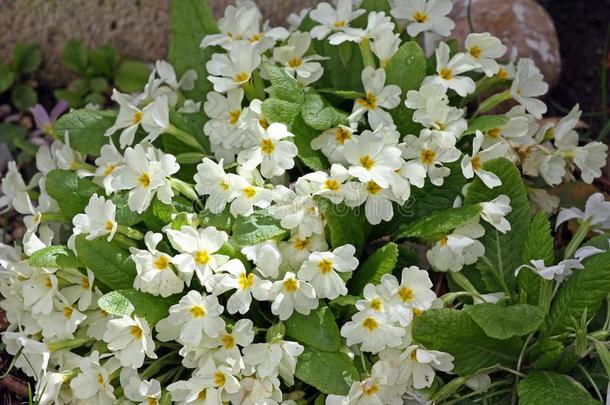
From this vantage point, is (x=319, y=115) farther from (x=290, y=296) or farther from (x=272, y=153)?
(x=290, y=296)

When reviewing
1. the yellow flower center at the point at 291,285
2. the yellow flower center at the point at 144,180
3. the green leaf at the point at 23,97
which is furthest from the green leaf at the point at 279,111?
the green leaf at the point at 23,97

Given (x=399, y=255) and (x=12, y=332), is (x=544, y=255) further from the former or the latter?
(x=12, y=332)

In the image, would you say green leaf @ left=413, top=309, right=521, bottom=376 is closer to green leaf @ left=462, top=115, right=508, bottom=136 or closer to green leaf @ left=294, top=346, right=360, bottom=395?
green leaf @ left=294, top=346, right=360, bottom=395

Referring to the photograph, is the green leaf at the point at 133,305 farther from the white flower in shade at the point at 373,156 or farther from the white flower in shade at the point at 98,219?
the white flower in shade at the point at 373,156

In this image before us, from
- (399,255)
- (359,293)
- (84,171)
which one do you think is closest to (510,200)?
(399,255)

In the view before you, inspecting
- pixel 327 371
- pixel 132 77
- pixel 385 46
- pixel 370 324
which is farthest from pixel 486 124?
pixel 132 77
